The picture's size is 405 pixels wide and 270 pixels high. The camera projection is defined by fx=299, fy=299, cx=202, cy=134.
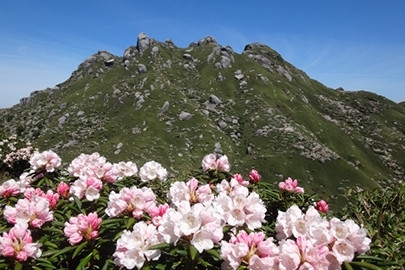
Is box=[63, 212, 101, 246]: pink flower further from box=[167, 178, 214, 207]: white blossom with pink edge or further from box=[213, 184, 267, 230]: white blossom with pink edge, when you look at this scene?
box=[213, 184, 267, 230]: white blossom with pink edge

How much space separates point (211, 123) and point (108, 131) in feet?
132

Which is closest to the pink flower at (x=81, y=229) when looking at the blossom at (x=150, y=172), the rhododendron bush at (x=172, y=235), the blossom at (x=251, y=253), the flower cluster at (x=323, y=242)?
the rhododendron bush at (x=172, y=235)

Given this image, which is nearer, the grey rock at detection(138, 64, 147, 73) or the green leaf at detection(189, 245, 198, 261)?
the green leaf at detection(189, 245, 198, 261)

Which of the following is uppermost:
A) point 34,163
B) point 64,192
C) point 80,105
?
point 80,105

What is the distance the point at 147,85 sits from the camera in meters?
133

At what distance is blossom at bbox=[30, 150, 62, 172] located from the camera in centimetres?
704

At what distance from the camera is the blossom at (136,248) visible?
3.48 metres

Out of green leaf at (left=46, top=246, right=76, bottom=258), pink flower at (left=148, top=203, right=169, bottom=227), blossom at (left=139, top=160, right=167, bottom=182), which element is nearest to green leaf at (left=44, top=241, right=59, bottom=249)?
green leaf at (left=46, top=246, right=76, bottom=258)

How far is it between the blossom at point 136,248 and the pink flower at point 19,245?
47.4 inches

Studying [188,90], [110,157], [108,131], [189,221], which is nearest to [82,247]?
[189,221]

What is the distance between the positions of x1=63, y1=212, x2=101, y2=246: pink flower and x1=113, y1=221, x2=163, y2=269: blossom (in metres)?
0.75

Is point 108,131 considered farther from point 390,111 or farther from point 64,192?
point 390,111

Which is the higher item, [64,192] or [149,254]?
[64,192]

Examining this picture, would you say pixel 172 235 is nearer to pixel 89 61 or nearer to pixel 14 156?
pixel 14 156
